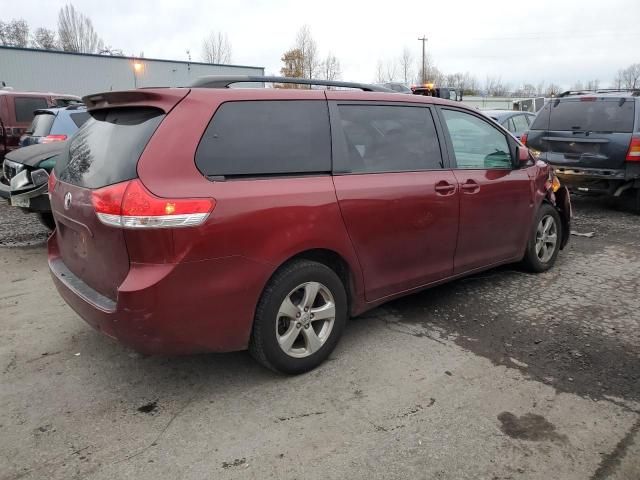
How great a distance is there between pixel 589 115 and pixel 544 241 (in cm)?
396

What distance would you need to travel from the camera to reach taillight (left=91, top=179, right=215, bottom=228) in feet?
8.46

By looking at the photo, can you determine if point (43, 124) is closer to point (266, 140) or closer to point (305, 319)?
point (266, 140)

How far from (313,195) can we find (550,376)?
6.06 ft

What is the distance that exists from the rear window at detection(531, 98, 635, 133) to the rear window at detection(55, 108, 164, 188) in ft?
23.8

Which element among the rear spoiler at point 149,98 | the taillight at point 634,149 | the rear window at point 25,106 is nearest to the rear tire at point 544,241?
the taillight at point 634,149

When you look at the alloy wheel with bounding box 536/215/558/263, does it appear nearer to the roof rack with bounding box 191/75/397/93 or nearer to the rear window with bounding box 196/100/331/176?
the roof rack with bounding box 191/75/397/93

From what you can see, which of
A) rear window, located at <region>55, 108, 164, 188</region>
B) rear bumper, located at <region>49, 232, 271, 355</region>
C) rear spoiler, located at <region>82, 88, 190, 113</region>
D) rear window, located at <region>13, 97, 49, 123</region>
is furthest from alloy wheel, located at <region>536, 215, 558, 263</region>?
rear window, located at <region>13, 97, 49, 123</region>

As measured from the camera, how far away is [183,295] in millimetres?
→ 2691

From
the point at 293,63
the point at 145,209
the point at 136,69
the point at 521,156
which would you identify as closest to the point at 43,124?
the point at 145,209

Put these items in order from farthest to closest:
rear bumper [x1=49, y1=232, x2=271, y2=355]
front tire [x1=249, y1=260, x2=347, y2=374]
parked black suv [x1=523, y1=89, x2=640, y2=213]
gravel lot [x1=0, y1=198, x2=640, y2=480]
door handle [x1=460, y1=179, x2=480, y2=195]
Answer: parked black suv [x1=523, y1=89, x2=640, y2=213] → door handle [x1=460, y1=179, x2=480, y2=195] → front tire [x1=249, y1=260, x2=347, y2=374] → rear bumper [x1=49, y1=232, x2=271, y2=355] → gravel lot [x1=0, y1=198, x2=640, y2=480]

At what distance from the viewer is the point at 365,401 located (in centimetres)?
301

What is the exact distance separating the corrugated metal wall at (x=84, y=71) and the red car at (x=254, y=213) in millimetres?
28341

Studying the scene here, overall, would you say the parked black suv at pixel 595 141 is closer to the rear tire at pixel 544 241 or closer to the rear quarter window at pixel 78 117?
the rear tire at pixel 544 241

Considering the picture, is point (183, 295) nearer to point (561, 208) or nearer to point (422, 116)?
point (422, 116)
